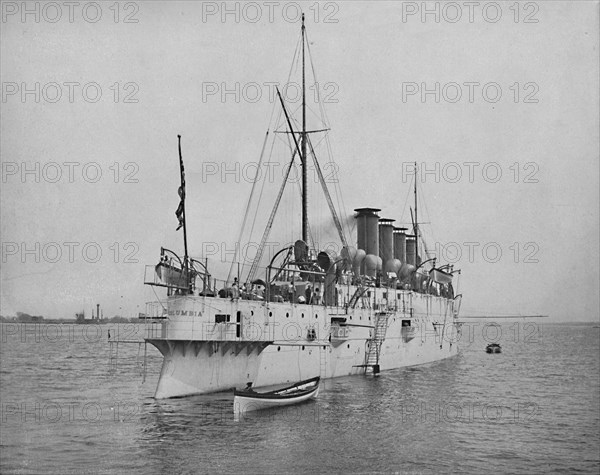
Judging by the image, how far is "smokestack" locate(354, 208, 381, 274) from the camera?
1986 inches

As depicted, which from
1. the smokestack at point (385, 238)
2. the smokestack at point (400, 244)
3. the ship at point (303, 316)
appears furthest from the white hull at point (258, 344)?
the smokestack at point (400, 244)

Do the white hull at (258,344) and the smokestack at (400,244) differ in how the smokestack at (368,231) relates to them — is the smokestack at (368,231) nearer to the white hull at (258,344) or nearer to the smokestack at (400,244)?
the white hull at (258,344)

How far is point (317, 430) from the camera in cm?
2448

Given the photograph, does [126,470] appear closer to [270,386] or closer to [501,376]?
[270,386]

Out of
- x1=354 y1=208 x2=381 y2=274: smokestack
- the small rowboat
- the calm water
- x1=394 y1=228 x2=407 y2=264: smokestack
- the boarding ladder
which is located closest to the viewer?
the calm water

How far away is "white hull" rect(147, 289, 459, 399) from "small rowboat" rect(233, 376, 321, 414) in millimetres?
2305

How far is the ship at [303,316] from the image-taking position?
28.7 m

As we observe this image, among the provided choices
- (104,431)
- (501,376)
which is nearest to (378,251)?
(501,376)

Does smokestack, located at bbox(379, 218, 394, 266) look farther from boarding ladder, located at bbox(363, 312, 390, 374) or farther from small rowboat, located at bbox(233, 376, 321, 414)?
small rowboat, located at bbox(233, 376, 321, 414)

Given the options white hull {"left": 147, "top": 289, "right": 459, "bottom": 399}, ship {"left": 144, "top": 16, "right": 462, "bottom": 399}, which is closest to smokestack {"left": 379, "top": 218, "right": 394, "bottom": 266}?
ship {"left": 144, "top": 16, "right": 462, "bottom": 399}

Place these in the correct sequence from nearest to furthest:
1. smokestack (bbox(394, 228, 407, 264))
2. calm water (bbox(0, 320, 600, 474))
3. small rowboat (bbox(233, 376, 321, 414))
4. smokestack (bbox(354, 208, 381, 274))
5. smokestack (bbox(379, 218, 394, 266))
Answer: calm water (bbox(0, 320, 600, 474)), small rowboat (bbox(233, 376, 321, 414)), smokestack (bbox(354, 208, 381, 274)), smokestack (bbox(379, 218, 394, 266)), smokestack (bbox(394, 228, 407, 264))

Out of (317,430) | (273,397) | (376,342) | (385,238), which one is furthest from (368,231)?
(317,430)

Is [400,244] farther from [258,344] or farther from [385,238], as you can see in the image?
[258,344]

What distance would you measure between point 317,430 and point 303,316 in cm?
1098
